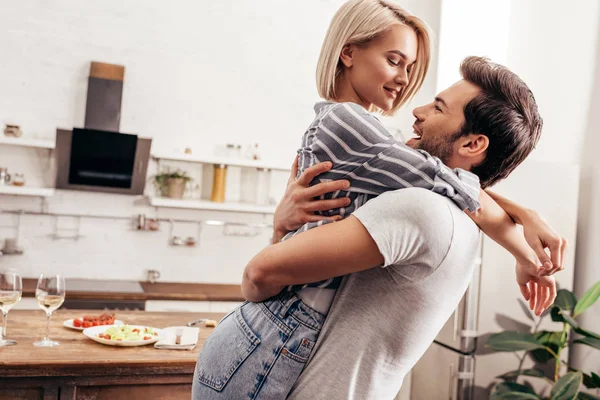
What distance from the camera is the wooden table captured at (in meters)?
1.91

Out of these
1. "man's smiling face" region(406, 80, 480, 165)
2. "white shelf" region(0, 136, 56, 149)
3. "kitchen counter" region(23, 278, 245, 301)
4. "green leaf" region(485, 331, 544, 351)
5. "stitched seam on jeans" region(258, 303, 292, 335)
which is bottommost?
"kitchen counter" region(23, 278, 245, 301)

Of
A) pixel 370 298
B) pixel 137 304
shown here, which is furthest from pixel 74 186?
pixel 370 298

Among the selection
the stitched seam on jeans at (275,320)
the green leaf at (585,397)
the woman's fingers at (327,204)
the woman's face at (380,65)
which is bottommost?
the green leaf at (585,397)

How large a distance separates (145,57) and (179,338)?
3.76m

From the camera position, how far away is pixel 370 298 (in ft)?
3.37

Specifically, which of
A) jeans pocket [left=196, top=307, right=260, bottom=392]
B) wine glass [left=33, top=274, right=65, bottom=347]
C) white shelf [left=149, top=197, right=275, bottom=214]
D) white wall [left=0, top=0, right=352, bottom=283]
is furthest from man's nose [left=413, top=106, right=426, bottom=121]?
white wall [left=0, top=0, right=352, bottom=283]

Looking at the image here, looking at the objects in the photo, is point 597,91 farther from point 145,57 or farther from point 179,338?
point 145,57

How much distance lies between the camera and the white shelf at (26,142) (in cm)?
473

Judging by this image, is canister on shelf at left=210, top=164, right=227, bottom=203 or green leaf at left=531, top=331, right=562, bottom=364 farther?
canister on shelf at left=210, top=164, right=227, bottom=203

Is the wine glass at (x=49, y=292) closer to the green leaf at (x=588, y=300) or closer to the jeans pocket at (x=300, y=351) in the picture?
the jeans pocket at (x=300, y=351)

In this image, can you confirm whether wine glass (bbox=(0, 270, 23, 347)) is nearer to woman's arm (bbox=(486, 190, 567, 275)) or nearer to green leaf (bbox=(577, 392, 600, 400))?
woman's arm (bbox=(486, 190, 567, 275))

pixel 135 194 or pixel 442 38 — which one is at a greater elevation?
pixel 442 38

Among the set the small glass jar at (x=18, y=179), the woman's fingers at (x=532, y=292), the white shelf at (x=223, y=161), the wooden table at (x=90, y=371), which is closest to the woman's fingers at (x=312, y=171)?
the woman's fingers at (x=532, y=292)

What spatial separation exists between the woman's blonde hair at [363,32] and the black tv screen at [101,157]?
387 centimetres
